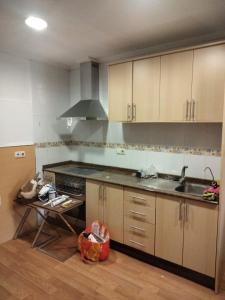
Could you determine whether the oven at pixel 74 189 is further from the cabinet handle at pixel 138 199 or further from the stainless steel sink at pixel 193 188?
the stainless steel sink at pixel 193 188

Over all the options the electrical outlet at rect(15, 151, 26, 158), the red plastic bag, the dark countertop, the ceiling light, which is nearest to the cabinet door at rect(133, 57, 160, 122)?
the dark countertop

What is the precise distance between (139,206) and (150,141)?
865mm

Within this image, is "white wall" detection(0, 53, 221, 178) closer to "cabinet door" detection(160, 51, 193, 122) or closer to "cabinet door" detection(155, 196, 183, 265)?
"cabinet door" detection(160, 51, 193, 122)

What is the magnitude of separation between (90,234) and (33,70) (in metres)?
2.29

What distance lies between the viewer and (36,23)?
6.43ft

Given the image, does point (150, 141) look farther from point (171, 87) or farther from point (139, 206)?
point (139, 206)

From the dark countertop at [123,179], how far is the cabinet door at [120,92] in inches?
28.7

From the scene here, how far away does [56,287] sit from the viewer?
2.06m

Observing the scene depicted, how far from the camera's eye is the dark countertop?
2207mm

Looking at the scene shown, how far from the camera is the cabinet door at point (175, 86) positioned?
2203 millimetres

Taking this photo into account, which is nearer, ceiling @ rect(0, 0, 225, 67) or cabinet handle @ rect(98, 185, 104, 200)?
ceiling @ rect(0, 0, 225, 67)

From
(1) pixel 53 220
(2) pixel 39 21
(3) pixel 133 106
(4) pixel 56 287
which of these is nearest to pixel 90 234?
(4) pixel 56 287

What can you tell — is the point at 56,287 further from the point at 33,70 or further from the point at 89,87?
Result: the point at 33,70

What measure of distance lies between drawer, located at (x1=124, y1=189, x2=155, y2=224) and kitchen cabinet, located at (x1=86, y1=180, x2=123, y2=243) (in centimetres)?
9
